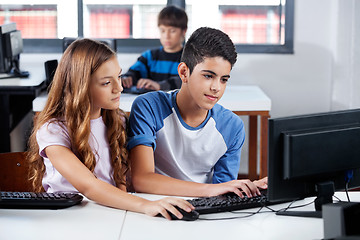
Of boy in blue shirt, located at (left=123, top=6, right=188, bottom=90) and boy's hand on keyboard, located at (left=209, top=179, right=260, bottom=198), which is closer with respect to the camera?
boy's hand on keyboard, located at (left=209, top=179, right=260, bottom=198)

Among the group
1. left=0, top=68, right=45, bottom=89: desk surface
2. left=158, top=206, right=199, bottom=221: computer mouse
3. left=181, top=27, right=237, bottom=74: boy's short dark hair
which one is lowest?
left=158, top=206, right=199, bottom=221: computer mouse

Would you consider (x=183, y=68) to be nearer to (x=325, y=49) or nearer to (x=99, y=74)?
(x=99, y=74)

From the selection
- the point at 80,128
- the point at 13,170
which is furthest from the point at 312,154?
the point at 13,170

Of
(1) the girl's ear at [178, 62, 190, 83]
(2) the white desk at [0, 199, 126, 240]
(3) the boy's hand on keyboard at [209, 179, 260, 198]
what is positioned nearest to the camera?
(2) the white desk at [0, 199, 126, 240]

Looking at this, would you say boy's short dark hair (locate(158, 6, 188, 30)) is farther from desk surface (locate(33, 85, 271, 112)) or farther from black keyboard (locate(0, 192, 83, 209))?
black keyboard (locate(0, 192, 83, 209))

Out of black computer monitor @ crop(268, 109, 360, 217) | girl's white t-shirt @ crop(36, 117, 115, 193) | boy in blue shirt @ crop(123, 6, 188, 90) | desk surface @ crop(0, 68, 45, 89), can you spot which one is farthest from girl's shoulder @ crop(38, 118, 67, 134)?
boy in blue shirt @ crop(123, 6, 188, 90)

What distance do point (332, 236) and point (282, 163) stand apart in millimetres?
274

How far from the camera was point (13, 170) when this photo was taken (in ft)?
5.92

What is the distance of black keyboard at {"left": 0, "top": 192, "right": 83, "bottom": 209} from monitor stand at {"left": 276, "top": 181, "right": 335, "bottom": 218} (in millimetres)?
562

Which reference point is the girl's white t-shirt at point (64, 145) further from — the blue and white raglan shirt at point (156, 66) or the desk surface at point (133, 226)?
the blue and white raglan shirt at point (156, 66)

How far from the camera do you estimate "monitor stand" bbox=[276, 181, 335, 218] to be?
4.68ft

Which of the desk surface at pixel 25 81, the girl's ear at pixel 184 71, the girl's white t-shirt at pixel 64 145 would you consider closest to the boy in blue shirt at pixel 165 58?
the desk surface at pixel 25 81

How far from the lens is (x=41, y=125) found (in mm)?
1672

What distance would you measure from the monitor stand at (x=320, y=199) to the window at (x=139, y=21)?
7.85 ft
